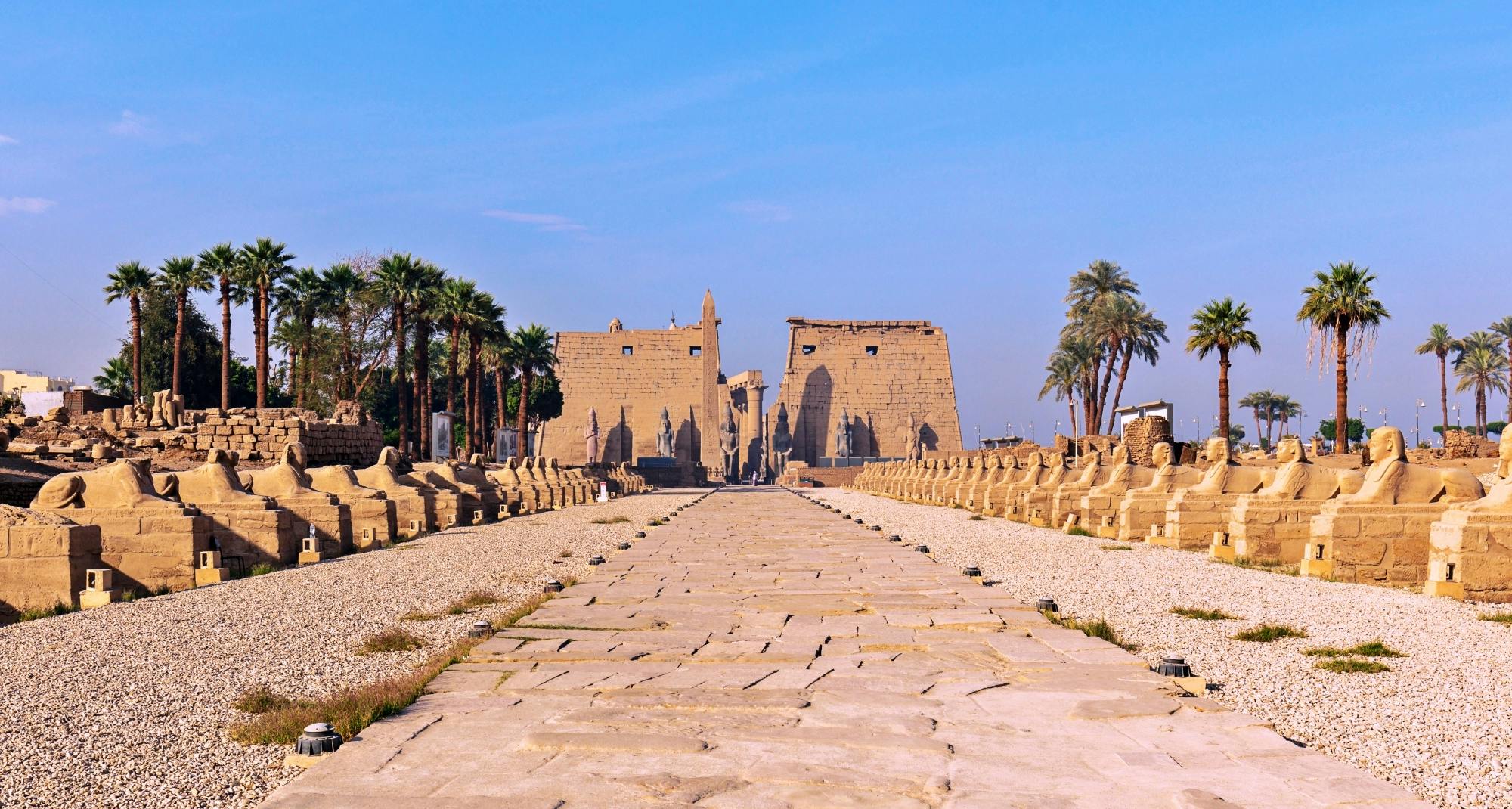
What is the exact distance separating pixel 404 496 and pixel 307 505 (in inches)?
143

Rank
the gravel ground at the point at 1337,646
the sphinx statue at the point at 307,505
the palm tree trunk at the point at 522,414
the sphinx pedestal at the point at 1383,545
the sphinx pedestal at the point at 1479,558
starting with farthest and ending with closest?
the palm tree trunk at the point at 522,414 → the sphinx statue at the point at 307,505 → the sphinx pedestal at the point at 1383,545 → the sphinx pedestal at the point at 1479,558 → the gravel ground at the point at 1337,646

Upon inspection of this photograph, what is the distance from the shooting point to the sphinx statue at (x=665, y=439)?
73062mm

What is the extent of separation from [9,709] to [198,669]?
3.50 feet

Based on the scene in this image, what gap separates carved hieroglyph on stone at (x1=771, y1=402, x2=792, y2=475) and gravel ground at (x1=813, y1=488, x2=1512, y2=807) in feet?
200

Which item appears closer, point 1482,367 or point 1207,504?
point 1207,504

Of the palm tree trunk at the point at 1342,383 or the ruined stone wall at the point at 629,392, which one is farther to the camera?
the ruined stone wall at the point at 629,392

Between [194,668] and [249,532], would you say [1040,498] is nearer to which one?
[249,532]

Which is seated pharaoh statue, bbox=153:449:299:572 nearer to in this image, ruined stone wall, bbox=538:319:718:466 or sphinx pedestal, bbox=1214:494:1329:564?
sphinx pedestal, bbox=1214:494:1329:564

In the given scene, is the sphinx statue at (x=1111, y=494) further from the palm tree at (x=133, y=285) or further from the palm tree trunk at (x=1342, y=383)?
the palm tree at (x=133, y=285)

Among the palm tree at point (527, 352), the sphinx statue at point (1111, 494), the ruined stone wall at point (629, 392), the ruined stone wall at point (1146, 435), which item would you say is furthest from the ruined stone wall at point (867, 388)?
the sphinx statue at point (1111, 494)

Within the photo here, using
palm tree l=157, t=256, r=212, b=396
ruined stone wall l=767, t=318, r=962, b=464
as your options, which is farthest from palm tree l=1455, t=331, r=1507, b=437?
palm tree l=157, t=256, r=212, b=396

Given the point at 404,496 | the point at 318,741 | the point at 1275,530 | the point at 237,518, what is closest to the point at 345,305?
the point at 404,496

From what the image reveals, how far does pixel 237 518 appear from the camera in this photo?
1224 cm

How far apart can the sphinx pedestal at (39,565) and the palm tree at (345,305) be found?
32046mm
